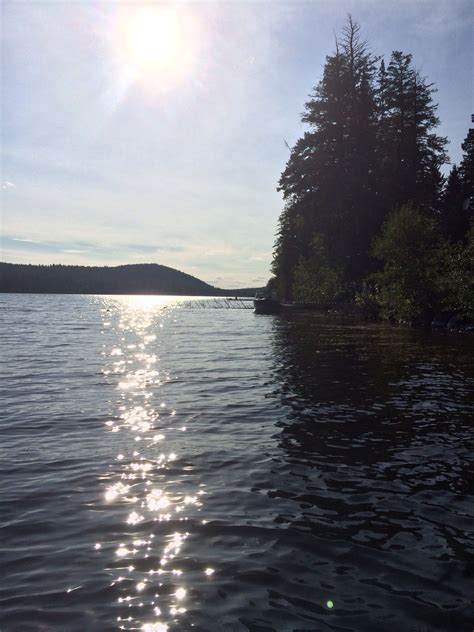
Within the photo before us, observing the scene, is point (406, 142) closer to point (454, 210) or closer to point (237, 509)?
point (454, 210)

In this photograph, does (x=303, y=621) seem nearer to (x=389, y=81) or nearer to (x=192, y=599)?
(x=192, y=599)

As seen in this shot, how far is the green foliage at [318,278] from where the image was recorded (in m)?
62.9

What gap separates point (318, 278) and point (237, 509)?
69332mm

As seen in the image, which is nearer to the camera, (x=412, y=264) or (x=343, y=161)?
(x=412, y=264)

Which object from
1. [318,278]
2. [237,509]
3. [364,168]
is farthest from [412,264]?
[237,509]

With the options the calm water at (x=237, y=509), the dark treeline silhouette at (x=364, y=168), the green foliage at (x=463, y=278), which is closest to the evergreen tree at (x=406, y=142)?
the dark treeline silhouette at (x=364, y=168)

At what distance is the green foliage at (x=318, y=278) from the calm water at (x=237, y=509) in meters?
50.0

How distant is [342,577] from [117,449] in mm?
5215

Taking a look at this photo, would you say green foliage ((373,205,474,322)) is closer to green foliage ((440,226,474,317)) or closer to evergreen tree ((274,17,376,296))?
green foliage ((440,226,474,317))

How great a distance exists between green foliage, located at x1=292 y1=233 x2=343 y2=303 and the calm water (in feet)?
164

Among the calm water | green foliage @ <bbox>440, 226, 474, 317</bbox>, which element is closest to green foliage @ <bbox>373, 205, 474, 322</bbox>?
green foliage @ <bbox>440, 226, 474, 317</bbox>

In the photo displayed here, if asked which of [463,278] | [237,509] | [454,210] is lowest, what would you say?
[237,509]

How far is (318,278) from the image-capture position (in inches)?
2904

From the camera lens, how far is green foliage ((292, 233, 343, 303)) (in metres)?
62.9
